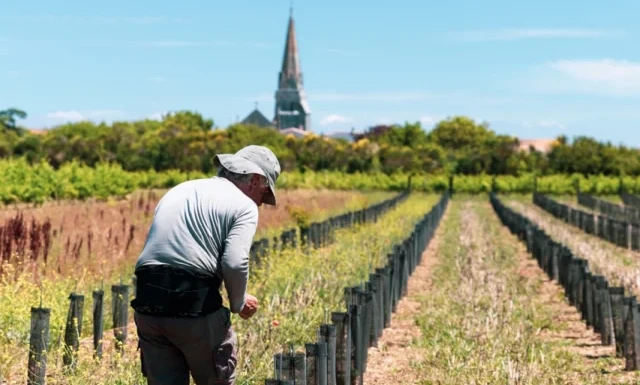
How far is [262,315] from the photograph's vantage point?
A: 27.6 ft

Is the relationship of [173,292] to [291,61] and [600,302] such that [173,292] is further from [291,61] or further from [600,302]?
[291,61]

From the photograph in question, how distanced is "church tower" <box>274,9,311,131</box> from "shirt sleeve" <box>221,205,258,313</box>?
183 meters

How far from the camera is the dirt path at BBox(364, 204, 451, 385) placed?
8.41 m

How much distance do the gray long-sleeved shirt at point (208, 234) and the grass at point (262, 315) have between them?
1650 millimetres

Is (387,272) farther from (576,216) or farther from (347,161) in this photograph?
(347,161)

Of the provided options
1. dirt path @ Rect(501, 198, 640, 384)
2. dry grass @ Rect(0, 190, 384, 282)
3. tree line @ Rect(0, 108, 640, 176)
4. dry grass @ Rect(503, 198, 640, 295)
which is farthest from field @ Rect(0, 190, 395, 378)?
tree line @ Rect(0, 108, 640, 176)

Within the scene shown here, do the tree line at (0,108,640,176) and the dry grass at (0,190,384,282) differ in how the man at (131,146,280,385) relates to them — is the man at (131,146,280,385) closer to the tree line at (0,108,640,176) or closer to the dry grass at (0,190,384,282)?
the dry grass at (0,190,384,282)

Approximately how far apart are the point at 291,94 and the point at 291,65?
18.4 ft

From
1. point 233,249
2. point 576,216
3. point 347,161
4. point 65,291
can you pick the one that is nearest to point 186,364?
point 233,249

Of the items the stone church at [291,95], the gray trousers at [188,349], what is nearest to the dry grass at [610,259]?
the gray trousers at [188,349]

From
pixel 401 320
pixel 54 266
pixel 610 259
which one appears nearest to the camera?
pixel 401 320

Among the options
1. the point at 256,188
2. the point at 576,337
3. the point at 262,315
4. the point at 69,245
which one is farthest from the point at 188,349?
the point at 69,245

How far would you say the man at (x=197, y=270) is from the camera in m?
4.54

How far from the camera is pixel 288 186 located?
5544 cm
